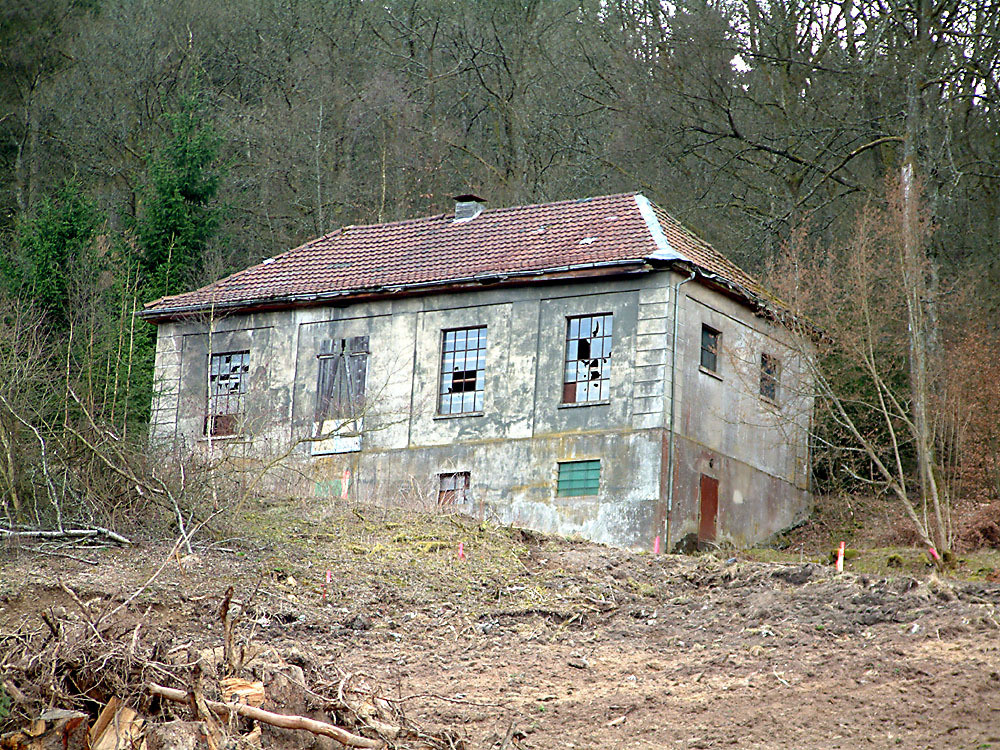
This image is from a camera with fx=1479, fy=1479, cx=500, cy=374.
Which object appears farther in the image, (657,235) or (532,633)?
(657,235)

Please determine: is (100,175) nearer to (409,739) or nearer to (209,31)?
(209,31)

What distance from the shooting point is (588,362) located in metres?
26.2

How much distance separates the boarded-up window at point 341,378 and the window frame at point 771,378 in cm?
752

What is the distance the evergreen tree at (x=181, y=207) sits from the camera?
35688 millimetres

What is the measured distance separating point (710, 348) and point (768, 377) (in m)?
1.86

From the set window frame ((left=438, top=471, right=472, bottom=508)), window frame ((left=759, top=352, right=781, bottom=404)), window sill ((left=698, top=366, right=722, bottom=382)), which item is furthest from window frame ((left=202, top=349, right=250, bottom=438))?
window frame ((left=759, top=352, right=781, bottom=404))

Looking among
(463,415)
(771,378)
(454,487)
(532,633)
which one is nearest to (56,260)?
(463,415)

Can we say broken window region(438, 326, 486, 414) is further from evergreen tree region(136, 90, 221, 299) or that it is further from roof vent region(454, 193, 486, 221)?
evergreen tree region(136, 90, 221, 299)

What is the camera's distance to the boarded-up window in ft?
91.7

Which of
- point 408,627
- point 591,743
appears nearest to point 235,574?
point 408,627

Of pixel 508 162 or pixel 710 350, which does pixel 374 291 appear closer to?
pixel 710 350

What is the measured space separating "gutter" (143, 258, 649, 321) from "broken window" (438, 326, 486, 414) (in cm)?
95

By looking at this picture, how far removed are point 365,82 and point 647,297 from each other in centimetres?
1922

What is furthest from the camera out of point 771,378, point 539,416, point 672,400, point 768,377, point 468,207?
point 468,207
